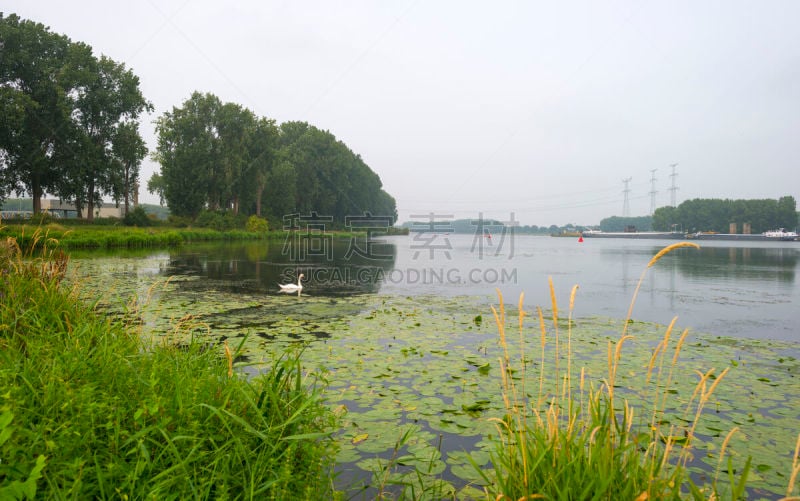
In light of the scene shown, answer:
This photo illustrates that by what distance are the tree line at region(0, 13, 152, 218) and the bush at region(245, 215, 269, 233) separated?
1613cm

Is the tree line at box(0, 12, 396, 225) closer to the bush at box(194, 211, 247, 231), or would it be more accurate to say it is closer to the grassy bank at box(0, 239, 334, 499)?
the bush at box(194, 211, 247, 231)

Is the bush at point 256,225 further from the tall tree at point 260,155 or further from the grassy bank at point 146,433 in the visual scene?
the grassy bank at point 146,433

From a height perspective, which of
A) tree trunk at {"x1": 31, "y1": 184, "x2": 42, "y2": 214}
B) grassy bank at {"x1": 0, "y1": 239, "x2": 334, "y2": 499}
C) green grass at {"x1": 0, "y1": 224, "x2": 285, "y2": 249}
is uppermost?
tree trunk at {"x1": 31, "y1": 184, "x2": 42, "y2": 214}

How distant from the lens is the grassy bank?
251 cm

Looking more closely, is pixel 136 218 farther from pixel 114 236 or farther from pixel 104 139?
pixel 114 236

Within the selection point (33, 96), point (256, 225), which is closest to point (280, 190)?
point (256, 225)

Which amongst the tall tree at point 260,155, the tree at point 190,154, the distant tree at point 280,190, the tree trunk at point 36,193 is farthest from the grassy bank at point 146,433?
the distant tree at point 280,190

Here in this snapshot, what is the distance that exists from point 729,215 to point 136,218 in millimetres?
165922

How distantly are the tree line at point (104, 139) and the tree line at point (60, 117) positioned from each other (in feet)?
0.27

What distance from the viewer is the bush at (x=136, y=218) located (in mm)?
43062

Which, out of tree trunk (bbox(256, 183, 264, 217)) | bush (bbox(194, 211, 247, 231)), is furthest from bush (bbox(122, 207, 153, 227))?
tree trunk (bbox(256, 183, 264, 217))

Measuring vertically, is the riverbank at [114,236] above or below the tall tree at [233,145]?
below

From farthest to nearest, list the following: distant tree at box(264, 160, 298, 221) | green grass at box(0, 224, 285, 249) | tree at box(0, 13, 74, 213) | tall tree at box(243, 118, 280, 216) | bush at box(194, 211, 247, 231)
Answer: distant tree at box(264, 160, 298, 221) < tall tree at box(243, 118, 280, 216) < bush at box(194, 211, 247, 231) < tree at box(0, 13, 74, 213) < green grass at box(0, 224, 285, 249)

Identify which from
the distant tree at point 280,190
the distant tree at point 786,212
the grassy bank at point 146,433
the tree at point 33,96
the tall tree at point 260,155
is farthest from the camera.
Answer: the distant tree at point 786,212
